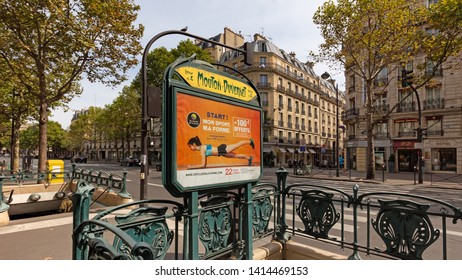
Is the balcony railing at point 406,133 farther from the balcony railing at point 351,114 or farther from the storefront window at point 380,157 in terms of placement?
the balcony railing at point 351,114

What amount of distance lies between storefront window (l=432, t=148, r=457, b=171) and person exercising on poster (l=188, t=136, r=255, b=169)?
93.6ft

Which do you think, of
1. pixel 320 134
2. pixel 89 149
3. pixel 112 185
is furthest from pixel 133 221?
pixel 89 149

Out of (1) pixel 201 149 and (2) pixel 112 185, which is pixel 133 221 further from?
(2) pixel 112 185

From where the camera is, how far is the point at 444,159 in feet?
80.2

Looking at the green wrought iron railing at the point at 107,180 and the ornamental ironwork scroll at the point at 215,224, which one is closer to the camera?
the ornamental ironwork scroll at the point at 215,224

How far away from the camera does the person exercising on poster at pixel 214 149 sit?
2.75 metres

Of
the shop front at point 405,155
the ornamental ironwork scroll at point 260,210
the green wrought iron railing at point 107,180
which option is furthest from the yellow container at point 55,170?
the shop front at point 405,155

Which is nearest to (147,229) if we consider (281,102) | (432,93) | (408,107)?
(408,107)

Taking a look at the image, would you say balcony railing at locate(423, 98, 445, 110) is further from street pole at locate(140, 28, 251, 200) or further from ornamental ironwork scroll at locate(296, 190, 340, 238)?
ornamental ironwork scroll at locate(296, 190, 340, 238)

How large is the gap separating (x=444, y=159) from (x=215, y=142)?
2953 centimetres

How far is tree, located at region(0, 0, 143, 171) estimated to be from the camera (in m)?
11.0

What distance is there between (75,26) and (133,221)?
12.0 meters

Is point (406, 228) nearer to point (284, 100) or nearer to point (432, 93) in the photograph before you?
point (432, 93)

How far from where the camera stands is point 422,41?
16.3 m
